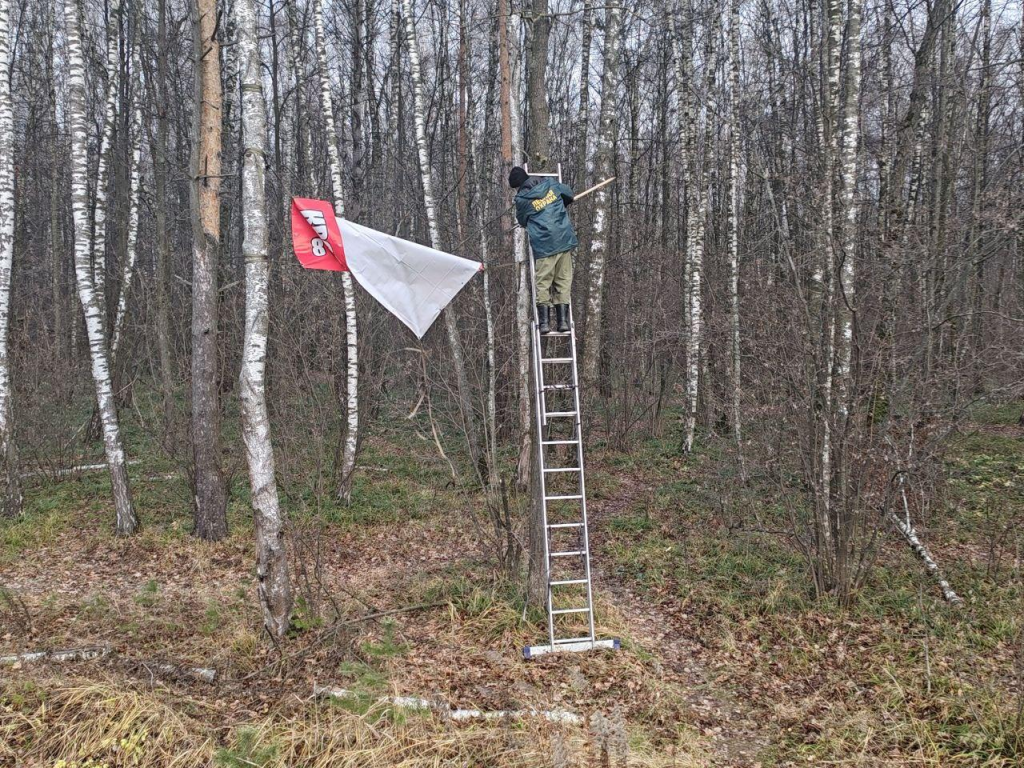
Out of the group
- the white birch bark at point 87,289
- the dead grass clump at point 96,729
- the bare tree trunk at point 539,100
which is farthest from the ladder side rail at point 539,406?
the white birch bark at point 87,289

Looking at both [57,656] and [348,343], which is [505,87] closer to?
[348,343]

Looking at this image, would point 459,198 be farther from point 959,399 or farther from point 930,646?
point 930,646

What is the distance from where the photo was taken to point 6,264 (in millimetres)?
9570

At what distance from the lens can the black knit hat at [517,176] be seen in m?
6.56

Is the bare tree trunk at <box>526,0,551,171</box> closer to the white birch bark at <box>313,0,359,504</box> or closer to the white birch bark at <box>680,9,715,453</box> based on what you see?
the white birch bark at <box>313,0,359,504</box>

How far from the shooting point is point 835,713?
533cm

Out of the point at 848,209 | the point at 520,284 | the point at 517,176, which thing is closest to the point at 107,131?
the point at 517,176

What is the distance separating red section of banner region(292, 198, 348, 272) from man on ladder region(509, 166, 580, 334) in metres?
1.66

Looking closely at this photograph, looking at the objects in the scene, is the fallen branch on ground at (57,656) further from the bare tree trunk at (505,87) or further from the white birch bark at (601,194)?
the white birch bark at (601,194)

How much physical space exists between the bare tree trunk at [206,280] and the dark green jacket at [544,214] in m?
3.97

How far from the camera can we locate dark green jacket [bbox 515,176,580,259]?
658cm

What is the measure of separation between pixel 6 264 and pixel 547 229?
7601mm

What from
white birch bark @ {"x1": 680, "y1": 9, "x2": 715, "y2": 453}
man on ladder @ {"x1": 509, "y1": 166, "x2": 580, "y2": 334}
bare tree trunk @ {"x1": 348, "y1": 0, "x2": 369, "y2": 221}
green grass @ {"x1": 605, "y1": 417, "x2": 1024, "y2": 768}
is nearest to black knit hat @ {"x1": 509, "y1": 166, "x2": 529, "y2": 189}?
man on ladder @ {"x1": 509, "y1": 166, "x2": 580, "y2": 334}

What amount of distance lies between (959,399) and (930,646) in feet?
8.33
